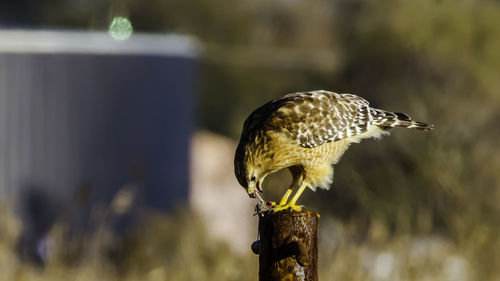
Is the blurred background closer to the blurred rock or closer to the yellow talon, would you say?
the blurred rock

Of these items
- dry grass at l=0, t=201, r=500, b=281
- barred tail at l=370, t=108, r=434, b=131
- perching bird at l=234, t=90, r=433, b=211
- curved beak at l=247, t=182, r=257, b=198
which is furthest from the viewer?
dry grass at l=0, t=201, r=500, b=281

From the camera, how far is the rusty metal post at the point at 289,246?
128 inches

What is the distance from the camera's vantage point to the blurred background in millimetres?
7184

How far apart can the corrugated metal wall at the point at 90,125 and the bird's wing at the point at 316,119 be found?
8.70 m

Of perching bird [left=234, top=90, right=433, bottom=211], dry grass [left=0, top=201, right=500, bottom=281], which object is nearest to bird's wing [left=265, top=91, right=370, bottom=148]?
perching bird [left=234, top=90, right=433, bottom=211]

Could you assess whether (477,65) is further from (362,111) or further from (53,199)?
(362,111)

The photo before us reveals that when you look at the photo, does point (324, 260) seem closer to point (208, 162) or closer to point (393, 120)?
point (393, 120)

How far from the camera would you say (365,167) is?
9539mm

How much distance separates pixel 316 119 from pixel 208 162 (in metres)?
13.5

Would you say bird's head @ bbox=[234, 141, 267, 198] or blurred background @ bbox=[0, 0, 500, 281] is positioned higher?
bird's head @ bbox=[234, 141, 267, 198]

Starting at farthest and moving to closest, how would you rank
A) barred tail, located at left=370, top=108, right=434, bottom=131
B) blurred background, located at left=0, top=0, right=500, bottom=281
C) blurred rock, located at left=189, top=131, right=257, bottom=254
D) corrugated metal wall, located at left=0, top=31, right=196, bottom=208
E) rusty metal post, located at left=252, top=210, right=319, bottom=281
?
1. corrugated metal wall, located at left=0, top=31, right=196, bottom=208
2. blurred rock, located at left=189, top=131, right=257, bottom=254
3. blurred background, located at left=0, top=0, right=500, bottom=281
4. barred tail, located at left=370, top=108, right=434, bottom=131
5. rusty metal post, located at left=252, top=210, right=319, bottom=281

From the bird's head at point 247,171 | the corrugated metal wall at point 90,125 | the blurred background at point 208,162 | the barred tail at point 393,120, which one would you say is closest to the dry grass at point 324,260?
the blurred background at point 208,162

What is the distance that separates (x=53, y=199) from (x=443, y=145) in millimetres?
6522

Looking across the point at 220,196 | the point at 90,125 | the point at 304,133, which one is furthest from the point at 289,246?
the point at 90,125
